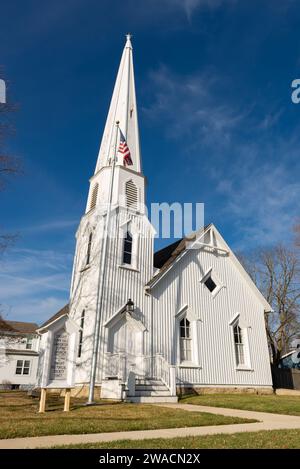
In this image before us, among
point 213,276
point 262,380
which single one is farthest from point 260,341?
point 213,276

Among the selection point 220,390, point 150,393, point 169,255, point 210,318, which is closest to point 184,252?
point 169,255

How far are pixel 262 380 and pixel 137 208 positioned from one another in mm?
11441

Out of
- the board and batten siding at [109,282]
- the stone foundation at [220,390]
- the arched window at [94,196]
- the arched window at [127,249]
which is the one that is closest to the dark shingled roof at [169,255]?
the board and batten siding at [109,282]

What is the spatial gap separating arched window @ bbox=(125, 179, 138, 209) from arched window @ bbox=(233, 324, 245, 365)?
8759mm

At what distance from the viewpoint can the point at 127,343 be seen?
614 inches

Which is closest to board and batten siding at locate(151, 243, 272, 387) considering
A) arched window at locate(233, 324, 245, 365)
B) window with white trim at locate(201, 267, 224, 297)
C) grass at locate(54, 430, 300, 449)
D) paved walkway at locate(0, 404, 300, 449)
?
window with white trim at locate(201, 267, 224, 297)

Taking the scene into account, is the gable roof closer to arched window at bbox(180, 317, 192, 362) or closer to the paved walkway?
arched window at bbox(180, 317, 192, 362)

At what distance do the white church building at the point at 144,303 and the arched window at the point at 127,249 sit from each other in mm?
55

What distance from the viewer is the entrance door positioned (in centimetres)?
1509

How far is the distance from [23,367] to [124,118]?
28.7 metres

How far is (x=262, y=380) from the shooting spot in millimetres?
19297

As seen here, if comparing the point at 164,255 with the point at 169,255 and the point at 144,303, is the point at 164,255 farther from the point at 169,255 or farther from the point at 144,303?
the point at 144,303

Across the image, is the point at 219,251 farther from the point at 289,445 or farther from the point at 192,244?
the point at 289,445

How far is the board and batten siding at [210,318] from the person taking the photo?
16.8m
